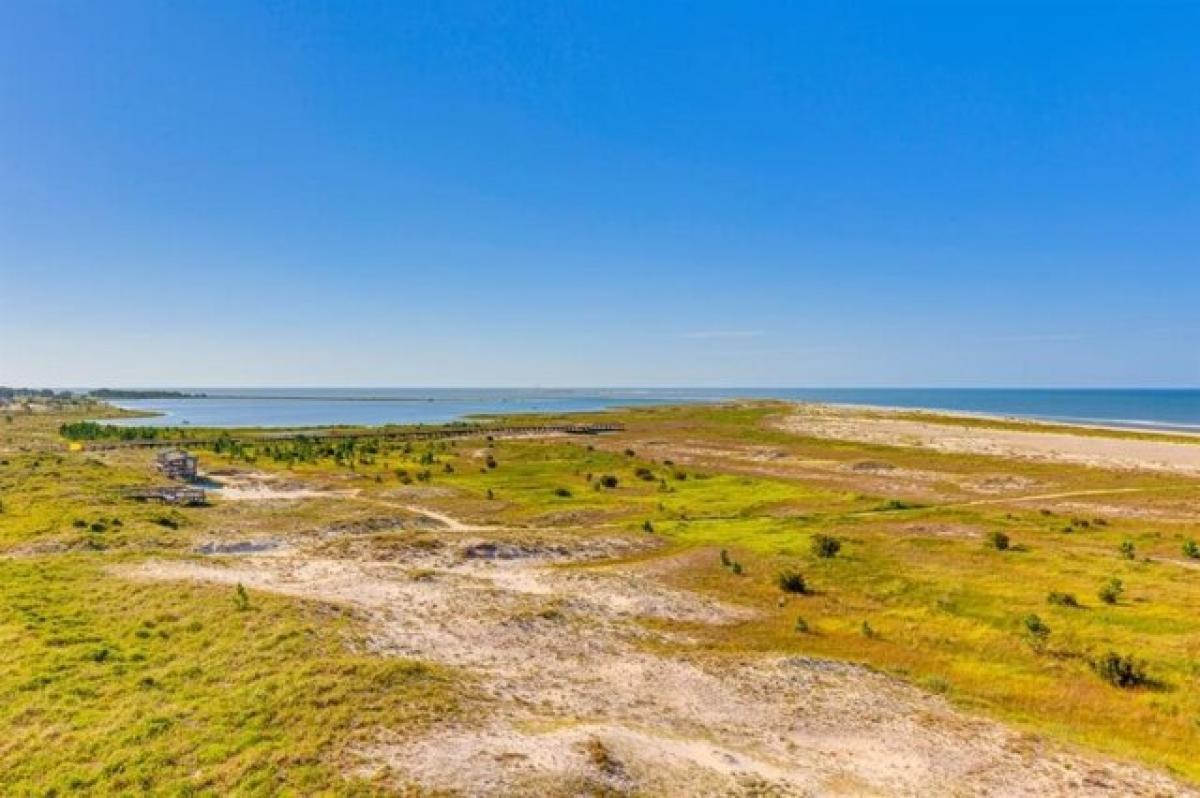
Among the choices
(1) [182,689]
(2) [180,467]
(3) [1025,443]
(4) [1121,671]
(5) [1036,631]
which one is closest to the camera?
(1) [182,689]

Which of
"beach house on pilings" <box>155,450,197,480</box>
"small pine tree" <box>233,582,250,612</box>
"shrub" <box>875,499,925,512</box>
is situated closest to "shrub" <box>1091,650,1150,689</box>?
"shrub" <box>875,499,925,512</box>

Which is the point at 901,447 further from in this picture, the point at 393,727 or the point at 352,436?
the point at 393,727

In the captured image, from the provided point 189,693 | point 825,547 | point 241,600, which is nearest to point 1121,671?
point 825,547

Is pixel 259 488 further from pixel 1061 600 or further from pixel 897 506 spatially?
pixel 1061 600

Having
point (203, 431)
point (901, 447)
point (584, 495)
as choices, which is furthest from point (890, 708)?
point (203, 431)

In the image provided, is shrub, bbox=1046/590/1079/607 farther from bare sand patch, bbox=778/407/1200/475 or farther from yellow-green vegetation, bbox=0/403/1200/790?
bare sand patch, bbox=778/407/1200/475

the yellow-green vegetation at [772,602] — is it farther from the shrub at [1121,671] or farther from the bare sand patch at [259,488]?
the bare sand patch at [259,488]

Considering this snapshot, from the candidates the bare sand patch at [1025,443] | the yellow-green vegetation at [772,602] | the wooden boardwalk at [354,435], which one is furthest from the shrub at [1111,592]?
the wooden boardwalk at [354,435]
